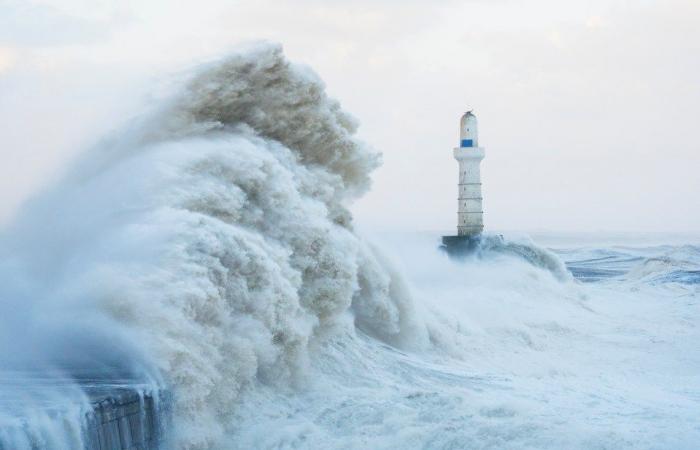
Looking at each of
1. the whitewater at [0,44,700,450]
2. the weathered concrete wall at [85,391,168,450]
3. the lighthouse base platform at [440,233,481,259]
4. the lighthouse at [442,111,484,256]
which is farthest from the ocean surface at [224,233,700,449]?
the lighthouse at [442,111,484,256]

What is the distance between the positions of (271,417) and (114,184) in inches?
124

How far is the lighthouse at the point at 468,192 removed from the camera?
26.4 m

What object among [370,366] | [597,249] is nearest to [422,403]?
[370,366]

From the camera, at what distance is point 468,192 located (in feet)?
86.9

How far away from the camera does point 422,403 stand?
8.50 metres

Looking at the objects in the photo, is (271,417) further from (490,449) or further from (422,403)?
(490,449)

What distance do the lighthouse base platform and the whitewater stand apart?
467 inches

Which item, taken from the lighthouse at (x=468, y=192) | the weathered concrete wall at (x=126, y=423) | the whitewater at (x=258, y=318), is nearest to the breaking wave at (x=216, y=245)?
the whitewater at (x=258, y=318)

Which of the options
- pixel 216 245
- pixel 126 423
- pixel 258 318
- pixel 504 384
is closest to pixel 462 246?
pixel 504 384

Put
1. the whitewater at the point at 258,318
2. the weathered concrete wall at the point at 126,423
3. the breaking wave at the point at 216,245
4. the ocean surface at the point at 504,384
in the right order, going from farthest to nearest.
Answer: the breaking wave at the point at 216,245 → the ocean surface at the point at 504,384 → the whitewater at the point at 258,318 → the weathered concrete wall at the point at 126,423

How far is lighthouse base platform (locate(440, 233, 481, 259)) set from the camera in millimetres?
26297

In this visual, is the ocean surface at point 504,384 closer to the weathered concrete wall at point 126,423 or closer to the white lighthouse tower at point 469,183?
the weathered concrete wall at point 126,423

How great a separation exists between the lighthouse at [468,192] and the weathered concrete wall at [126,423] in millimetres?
19740

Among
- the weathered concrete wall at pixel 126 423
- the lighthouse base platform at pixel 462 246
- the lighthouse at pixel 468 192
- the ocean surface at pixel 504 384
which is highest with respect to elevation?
the lighthouse at pixel 468 192
